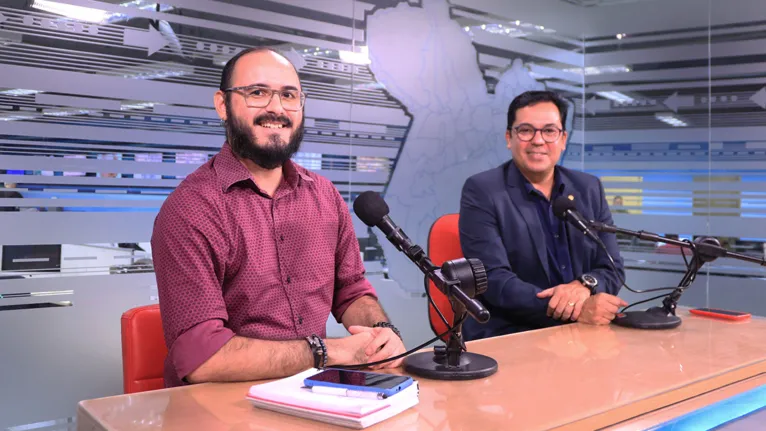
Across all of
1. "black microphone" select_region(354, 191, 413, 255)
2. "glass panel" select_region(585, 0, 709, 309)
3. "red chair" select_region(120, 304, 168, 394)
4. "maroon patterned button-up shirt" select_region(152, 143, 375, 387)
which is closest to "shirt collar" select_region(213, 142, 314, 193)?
"maroon patterned button-up shirt" select_region(152, 143, 375, 387)

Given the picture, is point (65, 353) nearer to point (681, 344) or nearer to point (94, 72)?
point (94, 72)

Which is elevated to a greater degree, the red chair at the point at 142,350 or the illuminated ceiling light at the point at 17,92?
the illuminated ceiling light at the point at 17,92

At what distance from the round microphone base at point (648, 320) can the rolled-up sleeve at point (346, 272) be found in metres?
0.89

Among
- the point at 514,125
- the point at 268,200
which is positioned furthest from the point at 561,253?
the point at 268,200

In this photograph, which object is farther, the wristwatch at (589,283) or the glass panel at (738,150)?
the glass panel at (738,150)

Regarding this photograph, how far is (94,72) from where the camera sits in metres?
3.44

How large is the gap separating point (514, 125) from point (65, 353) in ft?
7.59

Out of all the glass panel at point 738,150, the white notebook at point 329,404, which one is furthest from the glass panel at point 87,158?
the glass panel at point 738,150

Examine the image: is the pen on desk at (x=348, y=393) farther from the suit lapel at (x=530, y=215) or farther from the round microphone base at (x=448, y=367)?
the suit lapel at (x=530, y=215)

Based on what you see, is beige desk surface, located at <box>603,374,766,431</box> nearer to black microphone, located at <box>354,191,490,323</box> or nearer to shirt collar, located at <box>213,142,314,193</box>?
black microphone, located at <box>354,191,490,323</box>

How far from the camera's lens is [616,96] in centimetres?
587

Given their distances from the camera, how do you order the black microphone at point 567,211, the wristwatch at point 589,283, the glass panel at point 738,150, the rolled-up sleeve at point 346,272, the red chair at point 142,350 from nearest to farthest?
the red chair at point 142,350
the rolled-up sleeve at point 346,272
the black microphone at point 567,211
the wristwatch at point 589,283
the glass panel at point 738,150

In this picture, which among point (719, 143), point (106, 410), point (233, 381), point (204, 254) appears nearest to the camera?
point (106, 410)

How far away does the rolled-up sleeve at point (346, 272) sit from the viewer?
2.42 meters
